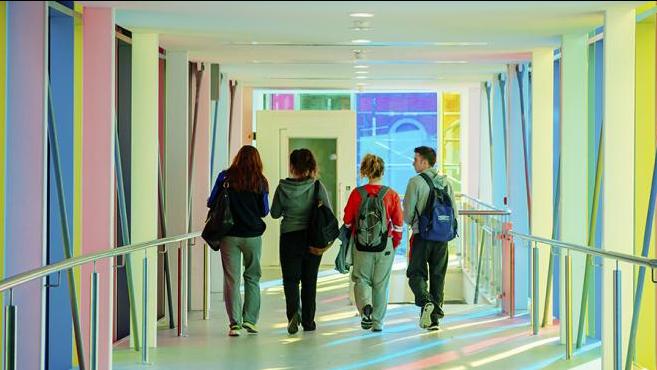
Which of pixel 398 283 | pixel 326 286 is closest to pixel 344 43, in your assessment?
pixel 326 286

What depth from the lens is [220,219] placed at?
28.3 feet

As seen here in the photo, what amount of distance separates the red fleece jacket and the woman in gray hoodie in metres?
0.29

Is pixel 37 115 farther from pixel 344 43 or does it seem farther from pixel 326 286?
pixel 326 286

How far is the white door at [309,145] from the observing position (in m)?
15.1

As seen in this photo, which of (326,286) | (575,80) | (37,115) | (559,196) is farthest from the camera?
(326,286)

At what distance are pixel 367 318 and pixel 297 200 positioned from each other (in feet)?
3.82

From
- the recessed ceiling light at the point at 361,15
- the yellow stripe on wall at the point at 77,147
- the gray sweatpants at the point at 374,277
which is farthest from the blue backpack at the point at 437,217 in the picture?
the yellow stripe on wall at the point at 77,147

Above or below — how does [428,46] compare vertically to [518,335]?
above

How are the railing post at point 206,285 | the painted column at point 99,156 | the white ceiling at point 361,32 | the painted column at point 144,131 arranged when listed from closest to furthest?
the white ceiling at point 361,32 → the painted column at point 99,156 → the painted column at point 144,131 → the railing post at point 206,285

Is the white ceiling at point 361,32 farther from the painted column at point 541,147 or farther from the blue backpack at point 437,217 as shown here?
the blue backpack at point 437,217

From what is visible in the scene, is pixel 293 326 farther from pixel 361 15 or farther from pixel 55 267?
pixel 55 267

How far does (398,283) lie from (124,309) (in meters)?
5.51

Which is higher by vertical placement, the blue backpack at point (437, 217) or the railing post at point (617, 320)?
the blue backpack at point (437, 217)

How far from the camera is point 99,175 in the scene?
7102 millimetres
